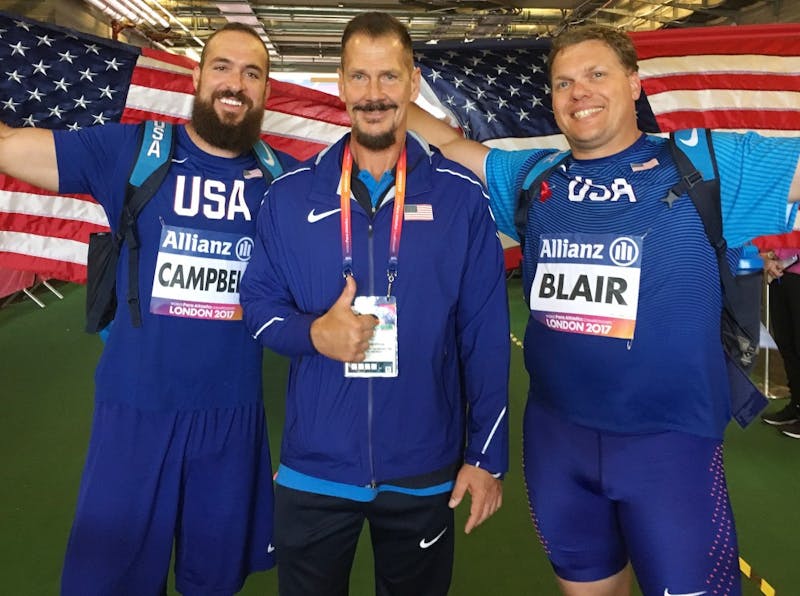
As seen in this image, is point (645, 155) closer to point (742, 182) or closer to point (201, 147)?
point (742, 182)

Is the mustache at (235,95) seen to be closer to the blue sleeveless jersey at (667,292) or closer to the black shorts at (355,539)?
the blue sleeveless jersey at (667,292)

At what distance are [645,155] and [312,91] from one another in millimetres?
2007

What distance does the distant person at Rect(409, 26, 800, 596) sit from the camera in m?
1.63

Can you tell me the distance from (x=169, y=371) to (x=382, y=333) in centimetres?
73

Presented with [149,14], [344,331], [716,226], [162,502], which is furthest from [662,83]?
[149,14]

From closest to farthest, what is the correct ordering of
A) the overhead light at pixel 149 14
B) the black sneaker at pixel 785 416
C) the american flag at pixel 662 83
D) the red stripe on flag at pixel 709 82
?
1. the american flag at pixel 662 83
2. the red stripe on flag at pixel 709 82
3. the black sneaker at pixel 785 416
4. the overhead light at pixel 149 14

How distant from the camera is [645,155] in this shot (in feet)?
5.77

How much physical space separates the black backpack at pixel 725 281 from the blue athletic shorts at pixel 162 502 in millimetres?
1416

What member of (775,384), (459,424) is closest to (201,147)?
(459,424)

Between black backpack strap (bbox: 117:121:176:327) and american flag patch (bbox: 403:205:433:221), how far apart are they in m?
0.78

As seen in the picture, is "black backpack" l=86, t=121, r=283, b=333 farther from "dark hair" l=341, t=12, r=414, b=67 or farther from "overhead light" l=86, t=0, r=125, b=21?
"overhead light" l=86, t=0, r=125, b=21

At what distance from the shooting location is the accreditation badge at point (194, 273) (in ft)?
6.04

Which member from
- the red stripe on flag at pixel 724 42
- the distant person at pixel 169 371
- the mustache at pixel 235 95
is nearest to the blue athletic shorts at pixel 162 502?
the distant person at pixel 169 371

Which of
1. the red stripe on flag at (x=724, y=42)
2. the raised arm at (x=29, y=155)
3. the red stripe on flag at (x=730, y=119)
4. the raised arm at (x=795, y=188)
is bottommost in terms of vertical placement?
the raised arm at (x=795, y=188)
